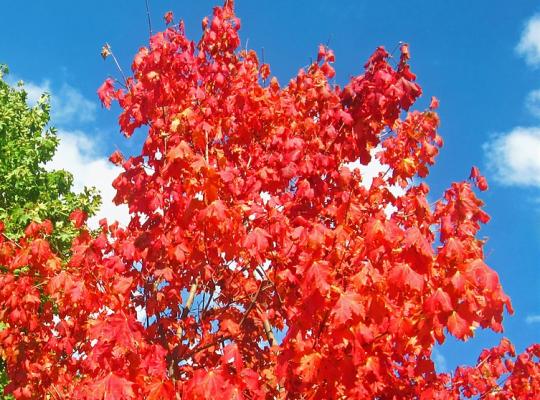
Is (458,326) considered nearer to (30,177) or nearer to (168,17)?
(168,17)

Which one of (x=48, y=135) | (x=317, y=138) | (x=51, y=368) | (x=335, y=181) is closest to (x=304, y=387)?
(x=335, y=181)

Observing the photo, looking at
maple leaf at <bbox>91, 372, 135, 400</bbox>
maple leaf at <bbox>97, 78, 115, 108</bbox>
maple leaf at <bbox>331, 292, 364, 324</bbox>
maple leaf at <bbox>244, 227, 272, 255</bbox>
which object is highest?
maple leaf at <bbox>97, 78, 115, 108</bbox>

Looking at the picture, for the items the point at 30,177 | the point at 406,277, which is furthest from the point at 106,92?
the point at 30,177

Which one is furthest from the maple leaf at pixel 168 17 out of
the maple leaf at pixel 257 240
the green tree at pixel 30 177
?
the green tree at pixel 30 177

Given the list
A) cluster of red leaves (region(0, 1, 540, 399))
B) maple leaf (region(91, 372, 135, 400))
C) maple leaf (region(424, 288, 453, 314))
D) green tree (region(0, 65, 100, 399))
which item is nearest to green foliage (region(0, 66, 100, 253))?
green tree (region(0, 65, 100, 399))

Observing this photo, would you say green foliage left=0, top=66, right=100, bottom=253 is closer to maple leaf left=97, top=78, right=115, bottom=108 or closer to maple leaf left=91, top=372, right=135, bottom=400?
maple leaf left=97, top=78, right=115, bottom=108

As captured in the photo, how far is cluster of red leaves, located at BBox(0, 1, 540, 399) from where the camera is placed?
468 centimetres

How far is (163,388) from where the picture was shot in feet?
16.8

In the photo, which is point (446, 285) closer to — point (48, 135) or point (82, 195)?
point (82, 195)

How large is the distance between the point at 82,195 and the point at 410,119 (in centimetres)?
1420

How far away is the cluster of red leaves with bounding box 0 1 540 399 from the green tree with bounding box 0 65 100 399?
955cm

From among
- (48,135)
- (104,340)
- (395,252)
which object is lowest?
(104,340)

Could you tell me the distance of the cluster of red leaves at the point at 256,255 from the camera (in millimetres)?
4680

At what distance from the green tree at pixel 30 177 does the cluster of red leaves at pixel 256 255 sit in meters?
9.55
